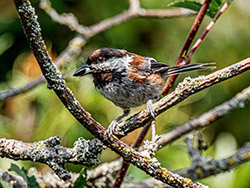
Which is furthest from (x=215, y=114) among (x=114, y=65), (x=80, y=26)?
(x=80, y=26)

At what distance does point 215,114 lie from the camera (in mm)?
2570

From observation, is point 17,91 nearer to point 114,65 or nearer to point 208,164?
point 114,65

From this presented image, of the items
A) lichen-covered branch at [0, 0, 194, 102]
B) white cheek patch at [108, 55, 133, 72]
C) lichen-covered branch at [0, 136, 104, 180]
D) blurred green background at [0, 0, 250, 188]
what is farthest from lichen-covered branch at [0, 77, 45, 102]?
lichen-covered branch at [0, 136, 104, 180]

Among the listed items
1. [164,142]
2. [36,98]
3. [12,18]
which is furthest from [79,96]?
[12,18]

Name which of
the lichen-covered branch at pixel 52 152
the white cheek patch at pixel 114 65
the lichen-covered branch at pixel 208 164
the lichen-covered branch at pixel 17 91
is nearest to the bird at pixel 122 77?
the white cheek patch at pixel 114 65

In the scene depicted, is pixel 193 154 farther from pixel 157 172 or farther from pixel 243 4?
pixel 243 4

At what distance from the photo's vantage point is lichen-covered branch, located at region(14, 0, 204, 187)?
52.4 inches

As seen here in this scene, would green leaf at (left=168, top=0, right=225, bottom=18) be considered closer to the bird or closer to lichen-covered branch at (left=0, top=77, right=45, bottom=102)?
the bird

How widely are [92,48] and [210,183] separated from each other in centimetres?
189

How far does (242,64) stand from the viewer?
1723 millimetres

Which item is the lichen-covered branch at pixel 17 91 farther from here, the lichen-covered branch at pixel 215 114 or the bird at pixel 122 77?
the lichen-covered branch at pixel 215 114

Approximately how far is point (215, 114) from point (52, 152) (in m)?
1.34

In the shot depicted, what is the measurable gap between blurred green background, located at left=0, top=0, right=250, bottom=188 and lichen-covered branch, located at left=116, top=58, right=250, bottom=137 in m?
0.72

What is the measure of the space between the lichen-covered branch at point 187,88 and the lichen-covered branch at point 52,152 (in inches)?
7.9
